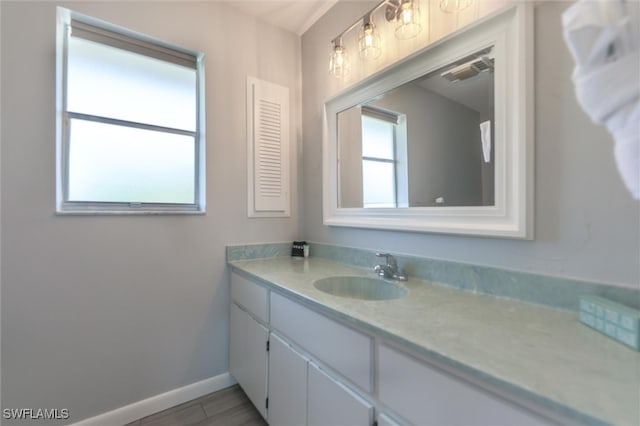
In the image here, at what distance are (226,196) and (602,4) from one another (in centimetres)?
180

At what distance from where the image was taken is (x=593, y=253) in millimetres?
813

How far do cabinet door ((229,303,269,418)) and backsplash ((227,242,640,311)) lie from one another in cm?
72

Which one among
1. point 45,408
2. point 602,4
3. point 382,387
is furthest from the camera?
point 45,408

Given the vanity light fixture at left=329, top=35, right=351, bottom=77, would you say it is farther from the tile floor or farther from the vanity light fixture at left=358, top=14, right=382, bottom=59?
the tile floor

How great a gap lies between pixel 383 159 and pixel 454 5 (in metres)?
0.72

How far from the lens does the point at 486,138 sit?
3.46 ft

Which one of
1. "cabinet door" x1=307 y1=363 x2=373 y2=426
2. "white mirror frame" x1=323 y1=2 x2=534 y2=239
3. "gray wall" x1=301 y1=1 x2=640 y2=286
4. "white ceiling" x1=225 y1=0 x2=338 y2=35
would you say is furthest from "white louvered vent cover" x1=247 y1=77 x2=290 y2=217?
"gray wall" x1=301 y1=1 x2=640 y2=286

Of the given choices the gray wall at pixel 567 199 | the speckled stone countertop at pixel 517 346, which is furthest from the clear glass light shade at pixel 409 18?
the speckled stone countertop at pixel 517 346

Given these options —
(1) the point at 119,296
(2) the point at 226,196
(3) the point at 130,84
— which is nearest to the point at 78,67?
(3) the point at 130,84

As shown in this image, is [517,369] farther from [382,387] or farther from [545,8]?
[545,8]

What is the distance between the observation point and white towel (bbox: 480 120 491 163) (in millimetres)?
1046

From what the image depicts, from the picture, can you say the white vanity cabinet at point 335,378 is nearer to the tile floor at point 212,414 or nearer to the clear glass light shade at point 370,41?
the tile floor at point 212,414

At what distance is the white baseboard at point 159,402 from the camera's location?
56.2 inches

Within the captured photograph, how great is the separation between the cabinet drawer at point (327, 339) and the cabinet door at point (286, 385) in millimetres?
77
